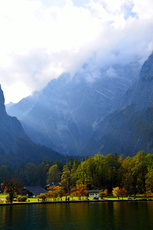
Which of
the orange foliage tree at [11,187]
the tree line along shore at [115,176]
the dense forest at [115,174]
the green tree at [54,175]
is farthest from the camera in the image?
the green tree at [54,175]

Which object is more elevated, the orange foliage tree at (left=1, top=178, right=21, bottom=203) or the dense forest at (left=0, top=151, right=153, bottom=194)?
the dense forest at (left=0, top=151, right=153, bottom=194)

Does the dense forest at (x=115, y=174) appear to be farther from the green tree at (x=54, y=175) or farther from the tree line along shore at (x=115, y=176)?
the green tree at (x=54, y=175)

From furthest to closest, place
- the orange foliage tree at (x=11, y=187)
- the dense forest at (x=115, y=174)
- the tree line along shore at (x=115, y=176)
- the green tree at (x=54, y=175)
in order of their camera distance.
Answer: the green tree at (x=54, y=175), the dense forest at (x=115, y=174), the tree line along shore at (x=115, y=176), the orange foliage tree at (x=11, y=187)

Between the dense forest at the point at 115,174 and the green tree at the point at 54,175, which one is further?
the green tree at the point at 54,175

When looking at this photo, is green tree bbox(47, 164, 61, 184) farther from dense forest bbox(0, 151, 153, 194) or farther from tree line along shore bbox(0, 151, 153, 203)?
dense forest bbox(0, 151, 153, 194)

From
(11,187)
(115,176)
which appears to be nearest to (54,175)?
(115,176)

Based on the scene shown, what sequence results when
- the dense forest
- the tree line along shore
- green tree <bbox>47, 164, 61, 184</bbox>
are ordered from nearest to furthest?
1. the tree line along shore
2. the dense forest
3. green tree <bbox>47, 164, 61, 184</bbox>

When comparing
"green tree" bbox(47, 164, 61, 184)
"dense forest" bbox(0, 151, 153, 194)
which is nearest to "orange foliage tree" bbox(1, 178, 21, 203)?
"dense forest" bbox(0, 151, 153, 194)

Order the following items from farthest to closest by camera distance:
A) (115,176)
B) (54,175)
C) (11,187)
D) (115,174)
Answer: (54,175) → (115,174) → (115,176) → (11,187)

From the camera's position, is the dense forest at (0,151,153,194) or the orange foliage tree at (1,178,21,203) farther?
the dense forest at (0,151,153,194)

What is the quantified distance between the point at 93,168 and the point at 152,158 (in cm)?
3415

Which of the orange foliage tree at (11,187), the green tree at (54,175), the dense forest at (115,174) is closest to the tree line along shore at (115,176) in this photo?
the dense forest at (115,174)

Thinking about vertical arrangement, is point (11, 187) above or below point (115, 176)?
below

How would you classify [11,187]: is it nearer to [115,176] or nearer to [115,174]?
[115,176]
